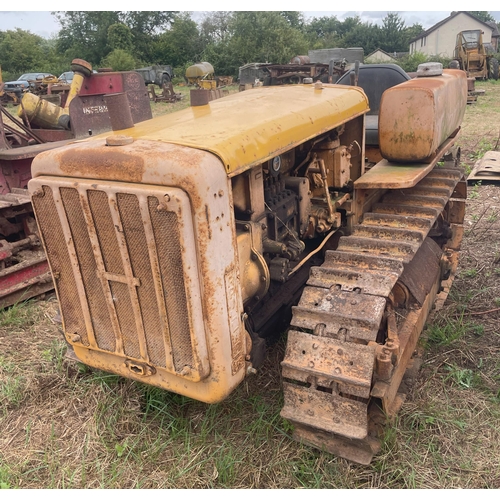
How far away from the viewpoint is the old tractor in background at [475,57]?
21.6 metres

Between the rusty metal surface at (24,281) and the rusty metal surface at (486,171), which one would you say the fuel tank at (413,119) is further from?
the rusty metal surface at (486,171)

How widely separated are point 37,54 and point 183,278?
3591 cm

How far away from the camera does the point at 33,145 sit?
5914mm

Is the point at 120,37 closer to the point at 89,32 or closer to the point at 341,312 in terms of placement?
the point at 89,32

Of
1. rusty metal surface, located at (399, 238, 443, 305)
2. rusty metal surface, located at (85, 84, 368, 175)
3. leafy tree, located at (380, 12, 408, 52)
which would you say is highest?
rusty metal surface, located at (85, 84, 368, 175)

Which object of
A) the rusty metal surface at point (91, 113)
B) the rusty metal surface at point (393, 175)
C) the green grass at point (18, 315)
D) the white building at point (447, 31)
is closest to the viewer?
the rusty metal surface at point (393, 175)

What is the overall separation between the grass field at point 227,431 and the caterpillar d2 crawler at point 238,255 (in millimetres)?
180

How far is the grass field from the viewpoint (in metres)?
2.62

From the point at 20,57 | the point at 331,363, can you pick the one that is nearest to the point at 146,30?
the point at 20,57

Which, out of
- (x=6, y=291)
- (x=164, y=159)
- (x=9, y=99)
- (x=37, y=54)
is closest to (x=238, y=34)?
Answer: (x=37, y=54)

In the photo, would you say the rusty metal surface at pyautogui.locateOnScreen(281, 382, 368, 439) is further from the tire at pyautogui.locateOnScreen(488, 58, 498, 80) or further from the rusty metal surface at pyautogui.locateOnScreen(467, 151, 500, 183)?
the tire at pyautogui.locateOnScreen(488, 58, 498, 80)

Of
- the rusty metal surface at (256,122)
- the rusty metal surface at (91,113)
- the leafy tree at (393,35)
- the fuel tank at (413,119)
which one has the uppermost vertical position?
the rusty metal surface at (256,122)

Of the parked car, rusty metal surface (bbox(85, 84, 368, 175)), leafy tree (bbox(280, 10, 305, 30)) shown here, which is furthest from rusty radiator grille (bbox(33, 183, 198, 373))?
leafy tree (bbox(280, 10, 305, 30))

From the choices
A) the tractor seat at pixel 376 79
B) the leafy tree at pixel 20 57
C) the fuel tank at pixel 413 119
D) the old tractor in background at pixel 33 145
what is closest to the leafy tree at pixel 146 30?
the leafy tree at pixel 20 57
